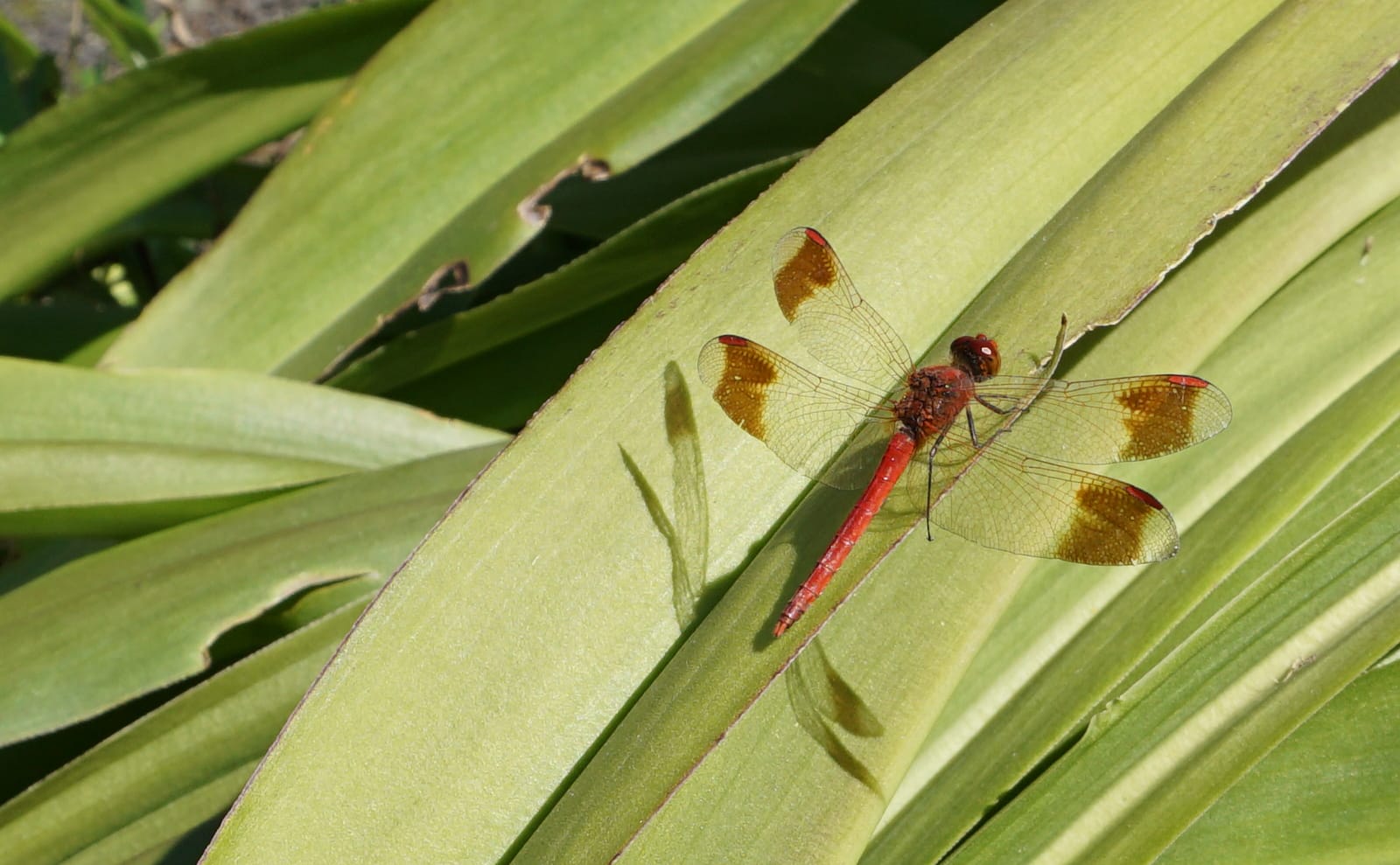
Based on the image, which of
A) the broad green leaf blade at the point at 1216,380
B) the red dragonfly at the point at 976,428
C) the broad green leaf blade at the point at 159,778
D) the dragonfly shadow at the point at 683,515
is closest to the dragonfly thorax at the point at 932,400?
the red dragonfly at the point at 976,428

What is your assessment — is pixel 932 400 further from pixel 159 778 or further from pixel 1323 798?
pixel 159 778

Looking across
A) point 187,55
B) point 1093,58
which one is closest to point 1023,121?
point 1093,58

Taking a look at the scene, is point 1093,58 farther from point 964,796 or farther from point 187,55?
point 187,55

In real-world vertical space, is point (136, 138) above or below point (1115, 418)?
above

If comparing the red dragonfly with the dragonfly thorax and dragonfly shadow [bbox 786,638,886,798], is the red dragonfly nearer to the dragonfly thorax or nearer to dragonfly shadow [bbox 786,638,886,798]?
the dragonfly thorax

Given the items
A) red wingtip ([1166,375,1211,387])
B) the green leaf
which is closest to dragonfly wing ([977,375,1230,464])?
red wingtip ([1166,375,1211,387])

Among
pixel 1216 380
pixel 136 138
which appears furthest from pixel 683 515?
pixel 136 138
